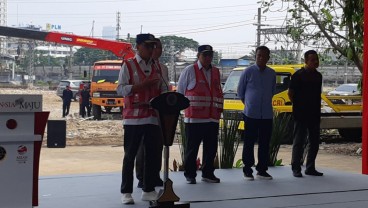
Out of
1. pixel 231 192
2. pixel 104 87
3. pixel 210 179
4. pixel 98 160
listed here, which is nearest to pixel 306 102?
pixel 210 179

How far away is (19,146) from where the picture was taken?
5801mm

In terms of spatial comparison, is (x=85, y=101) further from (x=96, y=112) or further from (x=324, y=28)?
(x=324, y=28)

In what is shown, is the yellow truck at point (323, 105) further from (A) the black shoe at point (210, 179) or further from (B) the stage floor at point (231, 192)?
(A) the black shoe at point (210, 179)

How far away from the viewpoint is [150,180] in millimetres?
7102

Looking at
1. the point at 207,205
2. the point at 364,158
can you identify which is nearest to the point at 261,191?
the point at 207,205

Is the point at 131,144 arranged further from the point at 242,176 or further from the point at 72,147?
the point at 72,147

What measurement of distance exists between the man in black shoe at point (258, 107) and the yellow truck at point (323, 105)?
852 centimetres

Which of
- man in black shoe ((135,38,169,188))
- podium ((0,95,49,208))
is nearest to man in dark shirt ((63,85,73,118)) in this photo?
man in black shoe ((135,38,169,188))

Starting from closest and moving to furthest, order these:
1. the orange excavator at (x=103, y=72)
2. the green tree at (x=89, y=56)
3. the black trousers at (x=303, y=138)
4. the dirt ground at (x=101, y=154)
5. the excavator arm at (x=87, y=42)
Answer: the black trousers at (x=303, y=138) < the dirt ground at (x=101, y=154) < the excavator arm at (x=87, y=42) < the orange excavator at (x=103, y=72) < the green tree at (x=89, y=56)

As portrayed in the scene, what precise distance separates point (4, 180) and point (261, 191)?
337cm

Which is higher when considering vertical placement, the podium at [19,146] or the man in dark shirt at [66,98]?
the podium at [19,146]

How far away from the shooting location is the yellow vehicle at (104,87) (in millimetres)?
28516

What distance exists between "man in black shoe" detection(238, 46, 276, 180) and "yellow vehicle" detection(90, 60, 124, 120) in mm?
19631

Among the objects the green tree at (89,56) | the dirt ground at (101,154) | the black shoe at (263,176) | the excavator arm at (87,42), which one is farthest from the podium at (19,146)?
the green tree at (89,56)
